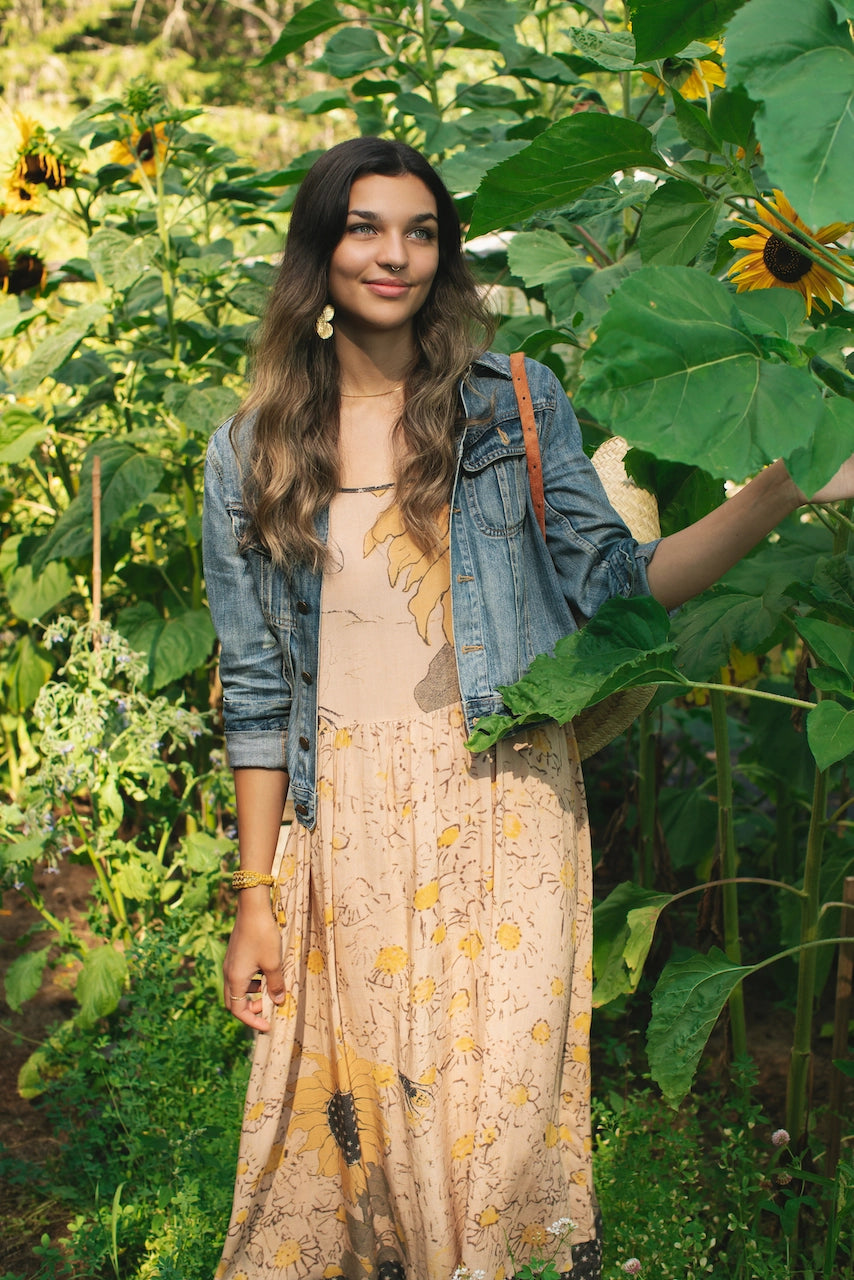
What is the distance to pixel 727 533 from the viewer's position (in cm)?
141

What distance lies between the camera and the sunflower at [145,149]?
2.95m

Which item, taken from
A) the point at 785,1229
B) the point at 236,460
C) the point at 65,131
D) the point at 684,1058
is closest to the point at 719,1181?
the point at 785,1229

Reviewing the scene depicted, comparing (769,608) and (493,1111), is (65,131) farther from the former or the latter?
(493,1111)

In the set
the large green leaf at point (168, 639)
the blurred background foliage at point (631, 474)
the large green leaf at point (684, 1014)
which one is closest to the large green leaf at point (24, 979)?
the blurred background foliage at point (631, 474)

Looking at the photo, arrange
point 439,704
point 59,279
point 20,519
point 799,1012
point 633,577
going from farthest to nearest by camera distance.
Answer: point 20,519 < point 59,279 < point 799,1012 < point 439,704 < point 633,577

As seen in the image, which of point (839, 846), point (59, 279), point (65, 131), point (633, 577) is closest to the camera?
point (633, 577)

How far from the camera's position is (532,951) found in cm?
167

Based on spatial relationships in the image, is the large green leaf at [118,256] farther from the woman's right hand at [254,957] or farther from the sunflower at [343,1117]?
the sunflower at [343,1117]

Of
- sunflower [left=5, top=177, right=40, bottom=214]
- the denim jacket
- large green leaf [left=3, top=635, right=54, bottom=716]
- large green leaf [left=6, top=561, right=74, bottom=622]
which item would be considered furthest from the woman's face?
large green leaf [left=3, top=635, right=54, bottom=716]

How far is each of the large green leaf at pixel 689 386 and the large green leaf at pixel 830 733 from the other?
413 millimetres

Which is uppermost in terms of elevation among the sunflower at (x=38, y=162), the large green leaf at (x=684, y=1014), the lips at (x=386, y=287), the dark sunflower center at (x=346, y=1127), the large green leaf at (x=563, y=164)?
the sunflower at (x=38, y=162)

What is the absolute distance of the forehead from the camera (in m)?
1.67

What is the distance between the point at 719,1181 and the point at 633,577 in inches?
42.7

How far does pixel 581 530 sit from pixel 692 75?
77 cm
